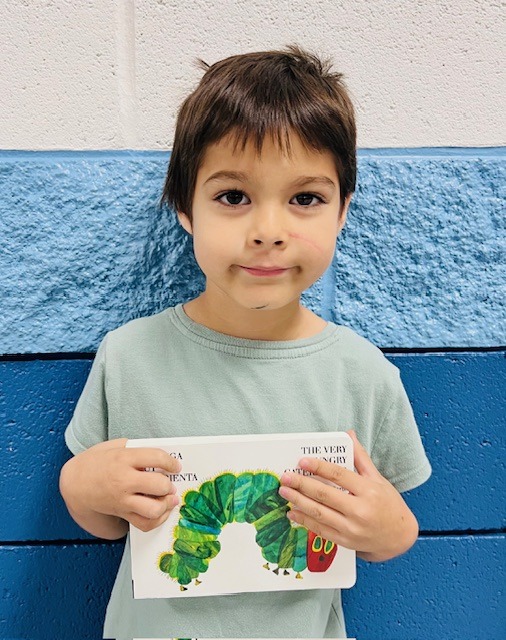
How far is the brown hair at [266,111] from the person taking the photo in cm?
66

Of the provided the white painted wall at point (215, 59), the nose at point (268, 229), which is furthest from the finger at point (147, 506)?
the white painted wall at point (215, 59)

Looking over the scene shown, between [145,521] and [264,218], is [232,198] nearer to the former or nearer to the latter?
[264,218]

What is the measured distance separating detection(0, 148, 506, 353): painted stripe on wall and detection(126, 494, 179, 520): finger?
28cm

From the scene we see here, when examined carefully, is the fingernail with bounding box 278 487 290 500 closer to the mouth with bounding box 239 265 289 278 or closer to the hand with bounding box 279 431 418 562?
the hand with bounding box 279 431 418 562

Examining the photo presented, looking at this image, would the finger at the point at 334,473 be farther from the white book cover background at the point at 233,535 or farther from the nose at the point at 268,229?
the nose at the point at 268,229

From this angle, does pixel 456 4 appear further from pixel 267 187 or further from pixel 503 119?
pixel 267 187

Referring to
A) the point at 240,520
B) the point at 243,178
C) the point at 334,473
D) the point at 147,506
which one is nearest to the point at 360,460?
the point at 334,473

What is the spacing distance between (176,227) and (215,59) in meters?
0.25

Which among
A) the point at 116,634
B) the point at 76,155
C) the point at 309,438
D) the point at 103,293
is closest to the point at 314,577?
the point at 309,438

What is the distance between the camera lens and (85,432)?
0.78m

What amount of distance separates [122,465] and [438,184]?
619mm

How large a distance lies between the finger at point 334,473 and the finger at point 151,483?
0.52ft

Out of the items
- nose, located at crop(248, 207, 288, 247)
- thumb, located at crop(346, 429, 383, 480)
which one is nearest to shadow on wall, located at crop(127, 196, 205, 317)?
nose, located at crop(248, 207, 288, 247)

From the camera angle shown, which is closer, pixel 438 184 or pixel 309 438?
pixel 309 438
